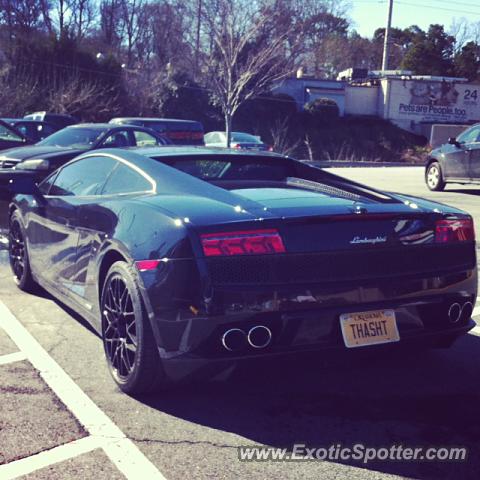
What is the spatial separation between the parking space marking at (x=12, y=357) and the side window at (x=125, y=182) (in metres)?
1.15

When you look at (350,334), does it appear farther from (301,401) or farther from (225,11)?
(225,11)

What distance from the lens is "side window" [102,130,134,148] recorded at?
37.8 ft

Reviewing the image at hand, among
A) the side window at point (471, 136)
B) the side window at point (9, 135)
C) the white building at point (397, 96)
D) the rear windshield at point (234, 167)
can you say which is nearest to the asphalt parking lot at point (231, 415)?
the rear windshield at point (234, 167)

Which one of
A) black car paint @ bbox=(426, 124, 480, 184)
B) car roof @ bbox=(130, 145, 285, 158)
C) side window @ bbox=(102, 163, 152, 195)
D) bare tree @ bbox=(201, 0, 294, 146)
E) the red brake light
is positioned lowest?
black car paint @ bbox=(426, 124, 480, 184)

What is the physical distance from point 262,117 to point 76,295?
136 feet

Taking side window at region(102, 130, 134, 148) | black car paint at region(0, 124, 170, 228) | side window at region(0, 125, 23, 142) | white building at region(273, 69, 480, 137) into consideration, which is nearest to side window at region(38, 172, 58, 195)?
black car paint at region(0, 124, 170, 228)

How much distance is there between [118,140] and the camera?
38.2 feet

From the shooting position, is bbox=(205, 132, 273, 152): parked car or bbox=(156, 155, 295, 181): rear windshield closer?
bbox=(156, 155, 295, 181): rear windshield

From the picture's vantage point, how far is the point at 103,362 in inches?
168

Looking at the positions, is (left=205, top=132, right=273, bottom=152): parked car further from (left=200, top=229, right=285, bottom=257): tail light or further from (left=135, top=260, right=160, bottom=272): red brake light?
(left=200, top=229, right=285, bottom=257): tail light

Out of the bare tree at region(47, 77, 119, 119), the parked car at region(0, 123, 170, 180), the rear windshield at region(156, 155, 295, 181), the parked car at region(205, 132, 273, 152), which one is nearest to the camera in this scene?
the rear windshield at region(156, 155, 295, 181)

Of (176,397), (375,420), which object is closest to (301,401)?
(375,420)

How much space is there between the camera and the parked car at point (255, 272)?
330 cm

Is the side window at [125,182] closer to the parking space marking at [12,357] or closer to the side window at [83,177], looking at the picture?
the side window at [83,177]
